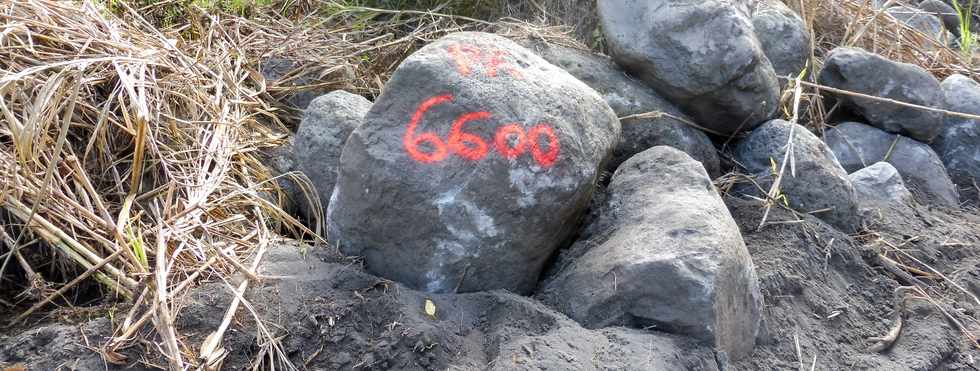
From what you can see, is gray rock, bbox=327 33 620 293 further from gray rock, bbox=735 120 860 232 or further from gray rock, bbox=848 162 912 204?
gray rock, bbox=848 162 912 204

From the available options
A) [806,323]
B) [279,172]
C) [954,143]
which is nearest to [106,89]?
[279,172]

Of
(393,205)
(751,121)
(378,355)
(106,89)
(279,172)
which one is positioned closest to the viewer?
(378,355)

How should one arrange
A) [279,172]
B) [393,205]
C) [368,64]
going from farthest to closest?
[368,64] → [279,172] → [393,205]

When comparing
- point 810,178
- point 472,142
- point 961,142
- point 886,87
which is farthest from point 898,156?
point 472,142

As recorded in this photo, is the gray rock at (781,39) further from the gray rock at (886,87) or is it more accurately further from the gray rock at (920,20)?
the gray rock at (920,20)

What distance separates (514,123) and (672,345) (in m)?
0.67

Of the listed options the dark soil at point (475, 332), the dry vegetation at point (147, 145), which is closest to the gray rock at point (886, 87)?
the dry vegetation at point (147, 145)

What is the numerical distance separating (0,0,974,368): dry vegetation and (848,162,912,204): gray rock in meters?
0.51

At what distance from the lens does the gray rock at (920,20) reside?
5230mm

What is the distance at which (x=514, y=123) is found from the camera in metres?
2.35

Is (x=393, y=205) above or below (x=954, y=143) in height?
above

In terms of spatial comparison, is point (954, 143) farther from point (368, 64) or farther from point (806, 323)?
point (368, 64)

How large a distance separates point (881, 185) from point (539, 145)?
1.74m

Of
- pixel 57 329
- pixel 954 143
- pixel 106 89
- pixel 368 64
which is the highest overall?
pixel 106 89
